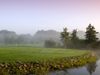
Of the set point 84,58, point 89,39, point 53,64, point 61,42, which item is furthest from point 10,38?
point 53,64

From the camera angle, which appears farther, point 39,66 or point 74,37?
point 74,37

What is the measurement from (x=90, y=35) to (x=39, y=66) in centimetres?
3861

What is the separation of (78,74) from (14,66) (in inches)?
205

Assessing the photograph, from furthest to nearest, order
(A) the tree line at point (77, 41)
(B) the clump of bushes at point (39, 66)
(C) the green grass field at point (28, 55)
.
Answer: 1. (A) the tree line at point (77, 41)
2. (C) the green grass field at point (28, 55)
3. (B) the clump of bushes at point (39, 66)

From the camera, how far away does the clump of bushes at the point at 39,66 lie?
64.3 feet

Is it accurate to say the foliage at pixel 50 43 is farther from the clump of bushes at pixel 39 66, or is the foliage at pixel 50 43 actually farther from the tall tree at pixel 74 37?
the clump of bushes at pixel 39 66

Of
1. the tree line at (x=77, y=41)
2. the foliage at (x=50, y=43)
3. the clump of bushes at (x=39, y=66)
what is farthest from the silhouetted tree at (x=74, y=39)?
the clump of bushes at (x=39, y=66)

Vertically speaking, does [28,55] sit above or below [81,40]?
→ below

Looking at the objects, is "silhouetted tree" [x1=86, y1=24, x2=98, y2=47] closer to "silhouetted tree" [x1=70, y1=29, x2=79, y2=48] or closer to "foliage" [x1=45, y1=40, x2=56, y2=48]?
"silhouetted tree" [x1=70, y1=29, x2=79, y2=48]

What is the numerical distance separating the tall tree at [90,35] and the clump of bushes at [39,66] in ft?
101

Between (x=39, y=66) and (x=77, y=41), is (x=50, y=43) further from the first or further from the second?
(x=39, y=66)

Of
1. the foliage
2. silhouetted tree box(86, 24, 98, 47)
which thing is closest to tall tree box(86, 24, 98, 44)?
silhouetted tree box(86, 24, 98, 47)

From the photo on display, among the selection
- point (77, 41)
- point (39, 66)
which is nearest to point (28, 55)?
point (39, 66)

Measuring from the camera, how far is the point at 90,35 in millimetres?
58969
